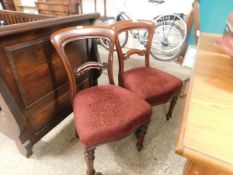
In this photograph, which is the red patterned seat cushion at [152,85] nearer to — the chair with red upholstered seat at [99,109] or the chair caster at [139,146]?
the chair with red upholstered seat at [99,109]

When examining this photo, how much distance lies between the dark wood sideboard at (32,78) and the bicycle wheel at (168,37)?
1.85 m

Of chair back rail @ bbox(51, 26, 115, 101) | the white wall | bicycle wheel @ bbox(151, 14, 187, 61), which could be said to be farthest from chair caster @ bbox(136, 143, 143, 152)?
the white wall

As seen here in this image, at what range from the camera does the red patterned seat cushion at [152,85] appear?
130 centimetres

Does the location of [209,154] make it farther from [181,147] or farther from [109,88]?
[109,88]

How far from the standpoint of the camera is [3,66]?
3.01 feet

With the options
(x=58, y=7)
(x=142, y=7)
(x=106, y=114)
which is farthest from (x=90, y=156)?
(x=58, y=7)

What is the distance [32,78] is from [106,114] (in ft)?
1.83

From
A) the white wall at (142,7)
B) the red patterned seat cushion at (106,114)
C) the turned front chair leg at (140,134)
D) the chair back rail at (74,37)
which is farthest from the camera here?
the white wall at (142,7)

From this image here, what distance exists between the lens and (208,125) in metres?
0.58

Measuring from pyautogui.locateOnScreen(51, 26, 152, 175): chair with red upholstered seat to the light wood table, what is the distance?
1.33 feet

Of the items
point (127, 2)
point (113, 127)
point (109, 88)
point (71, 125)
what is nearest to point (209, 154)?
point (113, 127)

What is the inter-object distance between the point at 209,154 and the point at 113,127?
0.55m

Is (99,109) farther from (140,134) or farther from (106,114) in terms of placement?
(140,134)

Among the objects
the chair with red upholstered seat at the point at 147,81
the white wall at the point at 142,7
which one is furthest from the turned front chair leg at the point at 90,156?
the white wall at the point at 142,7
